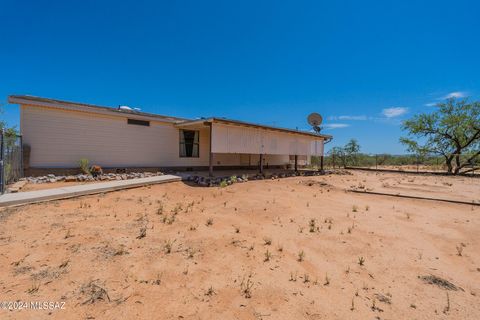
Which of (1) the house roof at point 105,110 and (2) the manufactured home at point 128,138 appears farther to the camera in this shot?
(2) the manufactured home at point 128,138

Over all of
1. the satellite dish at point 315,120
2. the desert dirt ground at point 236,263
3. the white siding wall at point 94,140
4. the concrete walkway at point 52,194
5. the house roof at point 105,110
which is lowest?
the desert dirt ground at point 236,263

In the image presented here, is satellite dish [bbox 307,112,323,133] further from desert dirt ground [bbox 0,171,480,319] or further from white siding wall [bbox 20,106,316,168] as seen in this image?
desert dirt ground [bbox 0,171,480,319]

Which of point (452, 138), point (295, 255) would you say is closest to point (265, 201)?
point (295, 255)

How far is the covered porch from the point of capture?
411 inches

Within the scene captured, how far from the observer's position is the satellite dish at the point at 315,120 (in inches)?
709

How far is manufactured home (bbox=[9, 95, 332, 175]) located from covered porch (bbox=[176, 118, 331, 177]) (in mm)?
45

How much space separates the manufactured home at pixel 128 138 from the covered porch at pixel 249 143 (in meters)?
0.05

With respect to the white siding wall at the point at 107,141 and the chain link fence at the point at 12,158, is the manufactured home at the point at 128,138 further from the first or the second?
the chain link fence at the point at 12,158

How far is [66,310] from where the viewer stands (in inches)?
82.4

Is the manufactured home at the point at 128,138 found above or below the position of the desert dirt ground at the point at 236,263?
above

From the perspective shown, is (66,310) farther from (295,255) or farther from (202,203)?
(202,203)

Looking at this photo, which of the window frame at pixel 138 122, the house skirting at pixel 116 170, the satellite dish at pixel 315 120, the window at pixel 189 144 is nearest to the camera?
the house skirting at pixel 116 170

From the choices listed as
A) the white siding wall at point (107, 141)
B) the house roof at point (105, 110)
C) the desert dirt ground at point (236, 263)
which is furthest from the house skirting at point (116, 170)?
the desert dirt ground at point (236, 263)

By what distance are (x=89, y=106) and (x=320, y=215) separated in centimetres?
996
